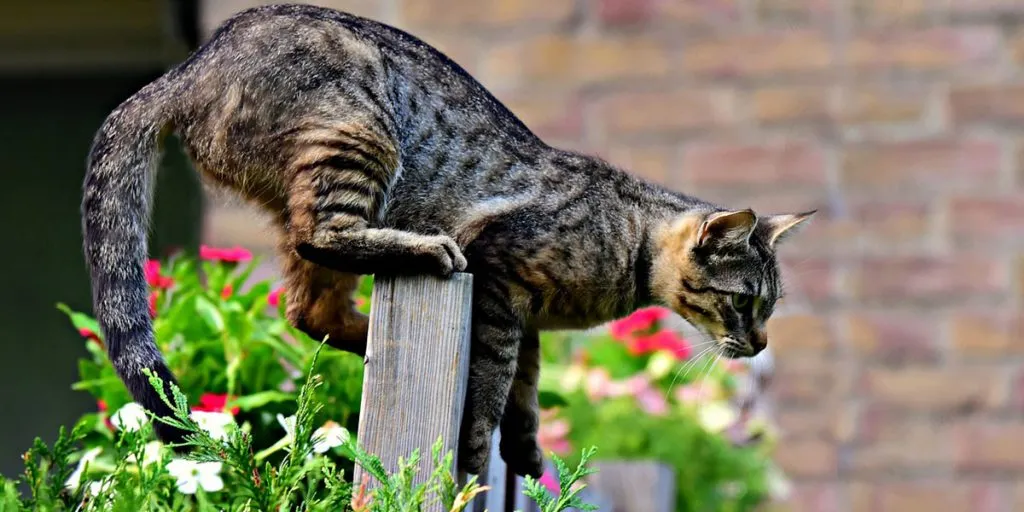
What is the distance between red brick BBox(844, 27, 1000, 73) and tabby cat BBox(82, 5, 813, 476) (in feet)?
9.08

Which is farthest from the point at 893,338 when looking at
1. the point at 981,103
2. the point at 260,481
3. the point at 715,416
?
the point at 260,481

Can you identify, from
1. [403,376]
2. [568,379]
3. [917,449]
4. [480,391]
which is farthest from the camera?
[917,449]

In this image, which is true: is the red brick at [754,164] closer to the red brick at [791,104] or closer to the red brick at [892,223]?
the red brick at [791,104]

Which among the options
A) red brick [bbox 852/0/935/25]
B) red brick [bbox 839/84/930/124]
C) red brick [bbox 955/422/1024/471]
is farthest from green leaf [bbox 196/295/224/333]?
red brick [bbox 955/422/1024/471]

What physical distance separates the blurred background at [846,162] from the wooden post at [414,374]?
3.25 metres

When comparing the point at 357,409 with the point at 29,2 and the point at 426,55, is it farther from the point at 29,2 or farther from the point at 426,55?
the point at 29,2

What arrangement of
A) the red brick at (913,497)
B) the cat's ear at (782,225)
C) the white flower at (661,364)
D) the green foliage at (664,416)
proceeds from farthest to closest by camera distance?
→ the red brick at (913,497)
the white flower at (661,364)
the green foliage at (664,416)
the cat's ear at (782,225)

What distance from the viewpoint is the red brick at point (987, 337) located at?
5.51m

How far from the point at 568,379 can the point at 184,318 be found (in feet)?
6.45

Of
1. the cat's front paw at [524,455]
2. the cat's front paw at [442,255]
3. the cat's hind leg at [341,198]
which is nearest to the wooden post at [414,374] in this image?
the cat's front paw at [442,255]

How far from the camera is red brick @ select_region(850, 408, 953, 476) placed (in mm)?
5488

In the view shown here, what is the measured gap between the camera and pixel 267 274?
197 inches

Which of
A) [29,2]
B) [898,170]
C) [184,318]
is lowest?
[184,318]

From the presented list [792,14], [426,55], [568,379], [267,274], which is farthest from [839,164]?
[426,55]
